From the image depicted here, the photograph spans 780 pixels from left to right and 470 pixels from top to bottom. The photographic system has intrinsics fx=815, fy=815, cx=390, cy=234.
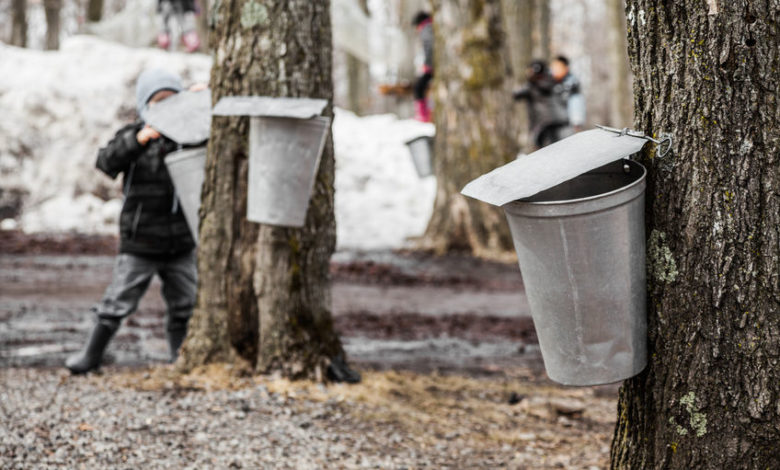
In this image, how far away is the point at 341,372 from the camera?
4070 millimetres

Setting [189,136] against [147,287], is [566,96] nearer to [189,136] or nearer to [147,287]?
[147,287]

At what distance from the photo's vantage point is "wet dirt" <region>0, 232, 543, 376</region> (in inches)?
211

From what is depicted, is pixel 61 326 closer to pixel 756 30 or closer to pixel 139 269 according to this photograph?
pixel 139 269

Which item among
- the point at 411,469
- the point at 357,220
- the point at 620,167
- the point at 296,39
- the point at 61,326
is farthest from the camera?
the point at 357,220

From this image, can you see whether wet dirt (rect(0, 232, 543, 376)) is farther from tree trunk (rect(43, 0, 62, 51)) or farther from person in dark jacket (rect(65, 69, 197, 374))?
tree trunk (rect(43, 0, 62, 51))

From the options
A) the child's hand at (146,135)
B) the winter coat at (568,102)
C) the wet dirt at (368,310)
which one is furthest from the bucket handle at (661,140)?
the winter coat at (568,102)

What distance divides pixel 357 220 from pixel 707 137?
9.91 metres

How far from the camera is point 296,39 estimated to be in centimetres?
391

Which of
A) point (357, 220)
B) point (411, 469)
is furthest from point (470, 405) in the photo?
point (357, 220)

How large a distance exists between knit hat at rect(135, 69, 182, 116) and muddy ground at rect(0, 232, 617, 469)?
1.45 m

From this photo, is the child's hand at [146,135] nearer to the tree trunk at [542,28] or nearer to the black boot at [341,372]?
the black boot at [341,372]

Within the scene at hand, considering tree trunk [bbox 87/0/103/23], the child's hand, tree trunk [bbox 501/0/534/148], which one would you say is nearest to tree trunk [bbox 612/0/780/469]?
the child's hand

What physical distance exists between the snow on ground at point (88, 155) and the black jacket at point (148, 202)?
6.28m

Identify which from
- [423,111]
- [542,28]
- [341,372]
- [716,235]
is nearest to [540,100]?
[423,111]
